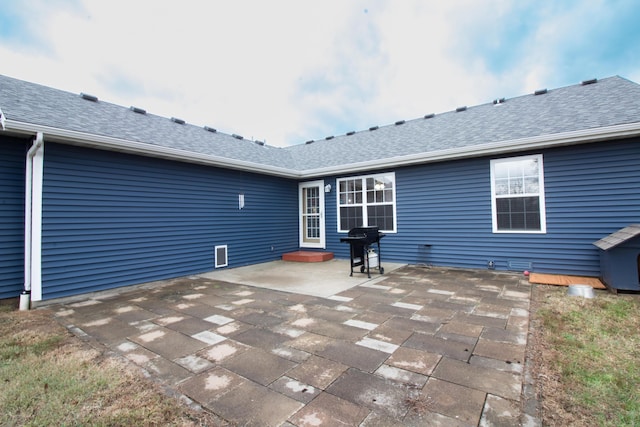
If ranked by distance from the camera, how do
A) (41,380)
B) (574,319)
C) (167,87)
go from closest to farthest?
(41,380) → (574,319) → (167,87)

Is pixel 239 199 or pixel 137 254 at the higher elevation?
pixel 239 199

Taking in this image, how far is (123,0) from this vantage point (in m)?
6.27

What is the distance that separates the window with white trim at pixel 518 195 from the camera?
5.63 m

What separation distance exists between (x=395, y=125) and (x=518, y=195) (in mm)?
4570

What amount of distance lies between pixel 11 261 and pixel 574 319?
787 cm

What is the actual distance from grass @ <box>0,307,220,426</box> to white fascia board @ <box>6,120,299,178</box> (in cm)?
285

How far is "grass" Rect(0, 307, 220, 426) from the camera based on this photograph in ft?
5.65

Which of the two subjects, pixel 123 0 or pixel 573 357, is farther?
pixel 123 0

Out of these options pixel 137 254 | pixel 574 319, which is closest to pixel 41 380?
pixel 137 254

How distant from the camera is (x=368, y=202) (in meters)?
7.75

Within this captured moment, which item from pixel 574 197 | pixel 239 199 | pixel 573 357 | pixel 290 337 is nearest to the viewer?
pixel 573 357

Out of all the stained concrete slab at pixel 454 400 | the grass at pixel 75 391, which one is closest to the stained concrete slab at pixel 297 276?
the stained concrete slab at pixel 454 400

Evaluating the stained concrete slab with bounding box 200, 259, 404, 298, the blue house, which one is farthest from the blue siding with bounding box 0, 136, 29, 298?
the stained concrete slab with bounding box 200, 259, 404, 298

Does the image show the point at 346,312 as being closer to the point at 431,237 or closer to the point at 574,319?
the point at 574,319
